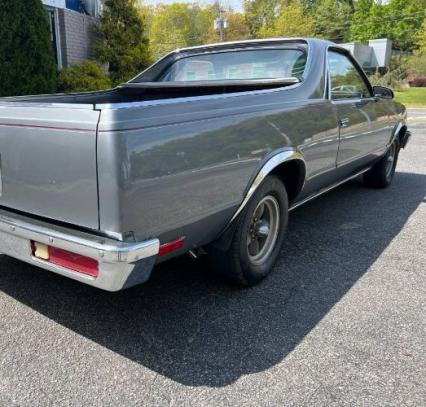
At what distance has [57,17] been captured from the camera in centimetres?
996

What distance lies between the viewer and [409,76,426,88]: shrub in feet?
143

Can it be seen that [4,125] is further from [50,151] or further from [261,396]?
[261,396]

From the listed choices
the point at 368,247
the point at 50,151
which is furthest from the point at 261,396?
the point at 368,247

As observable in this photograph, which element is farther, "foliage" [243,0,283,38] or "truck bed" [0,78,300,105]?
"foliage" [243,0,283,38]

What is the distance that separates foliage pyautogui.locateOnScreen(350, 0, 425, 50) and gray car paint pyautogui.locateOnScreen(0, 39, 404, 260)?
6660cm

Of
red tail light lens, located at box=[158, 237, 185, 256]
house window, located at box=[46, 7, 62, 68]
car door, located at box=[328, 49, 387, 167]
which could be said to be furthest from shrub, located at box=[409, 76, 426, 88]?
red tail light lens, located at box=[158, 237, 185, 256]

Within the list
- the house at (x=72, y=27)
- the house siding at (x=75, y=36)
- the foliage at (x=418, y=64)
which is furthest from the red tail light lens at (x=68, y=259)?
the foliage at (x=418, y=64)

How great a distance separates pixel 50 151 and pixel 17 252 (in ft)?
2.09

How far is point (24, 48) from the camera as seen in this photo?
25.0ft

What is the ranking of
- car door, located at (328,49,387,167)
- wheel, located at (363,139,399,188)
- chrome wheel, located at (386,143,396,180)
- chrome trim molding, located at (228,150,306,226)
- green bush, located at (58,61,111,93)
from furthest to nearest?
1. green bush, located at (58,61,111,93)
2. chrome wheel, located at (386,143,396,180)
3. wheel, located at (363,139,399,188)
4. car door, located at (328,49,387,167)
5. chrome trim molding, located at (228,150,306,226)

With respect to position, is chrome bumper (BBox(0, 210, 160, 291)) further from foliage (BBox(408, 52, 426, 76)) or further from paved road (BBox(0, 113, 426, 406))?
foliage (BBox(408, 52, 426, 76))

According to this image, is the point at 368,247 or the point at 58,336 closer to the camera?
the point at 58,336

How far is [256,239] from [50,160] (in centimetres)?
164

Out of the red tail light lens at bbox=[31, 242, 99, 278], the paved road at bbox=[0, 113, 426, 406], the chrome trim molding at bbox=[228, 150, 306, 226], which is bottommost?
the paved road at bbox=[0, 113, 426, 406]
